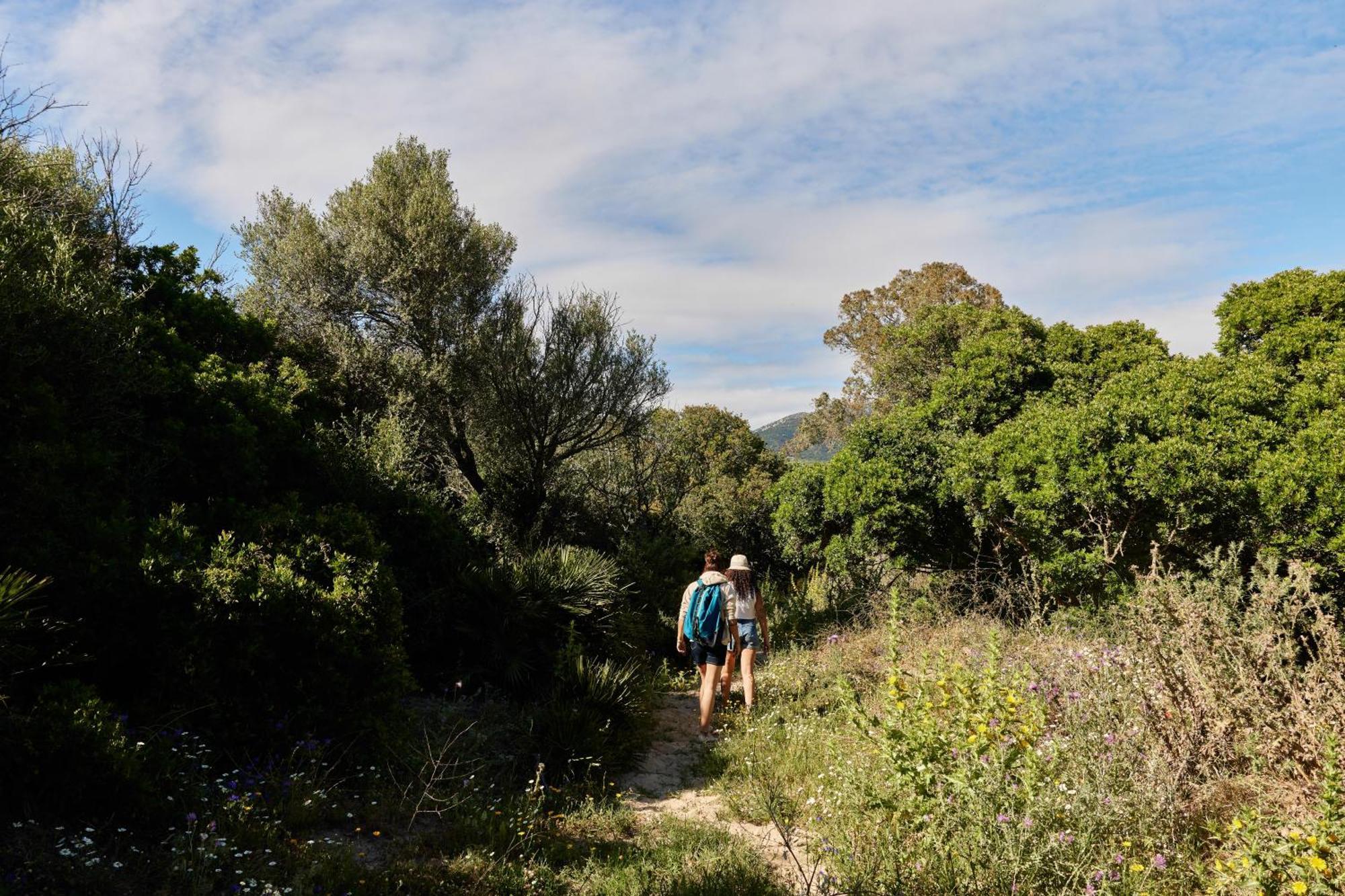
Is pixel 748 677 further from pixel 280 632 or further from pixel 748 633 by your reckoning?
pixel 280 632

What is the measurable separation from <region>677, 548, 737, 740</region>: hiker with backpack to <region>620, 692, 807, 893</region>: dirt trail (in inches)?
14.2

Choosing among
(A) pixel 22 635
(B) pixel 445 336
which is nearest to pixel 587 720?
(A) pixel 22 635

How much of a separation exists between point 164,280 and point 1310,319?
15731 mm

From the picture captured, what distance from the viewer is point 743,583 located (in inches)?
295

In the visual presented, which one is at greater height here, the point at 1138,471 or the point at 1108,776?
the point at 1138,471

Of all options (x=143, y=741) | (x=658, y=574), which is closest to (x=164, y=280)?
(x=143, y=741)

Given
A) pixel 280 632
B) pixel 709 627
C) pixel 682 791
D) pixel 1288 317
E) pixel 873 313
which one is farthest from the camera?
pixel 873 313

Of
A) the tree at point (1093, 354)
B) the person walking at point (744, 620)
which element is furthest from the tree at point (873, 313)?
the person walking at point (744, 620)

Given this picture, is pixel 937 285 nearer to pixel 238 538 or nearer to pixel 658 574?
pixel 658 574

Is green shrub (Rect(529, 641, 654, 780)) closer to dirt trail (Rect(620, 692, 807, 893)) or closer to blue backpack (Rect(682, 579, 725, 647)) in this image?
dirt trail (Rect(620, 692, 807, 893))

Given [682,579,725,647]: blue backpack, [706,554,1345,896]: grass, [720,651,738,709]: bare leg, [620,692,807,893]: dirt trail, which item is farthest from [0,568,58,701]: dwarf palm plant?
[720,651,738,709]: bare leg

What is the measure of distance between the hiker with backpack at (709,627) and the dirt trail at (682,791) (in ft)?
1.18

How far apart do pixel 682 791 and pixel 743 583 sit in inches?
91.4

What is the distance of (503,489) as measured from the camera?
41.3ft
